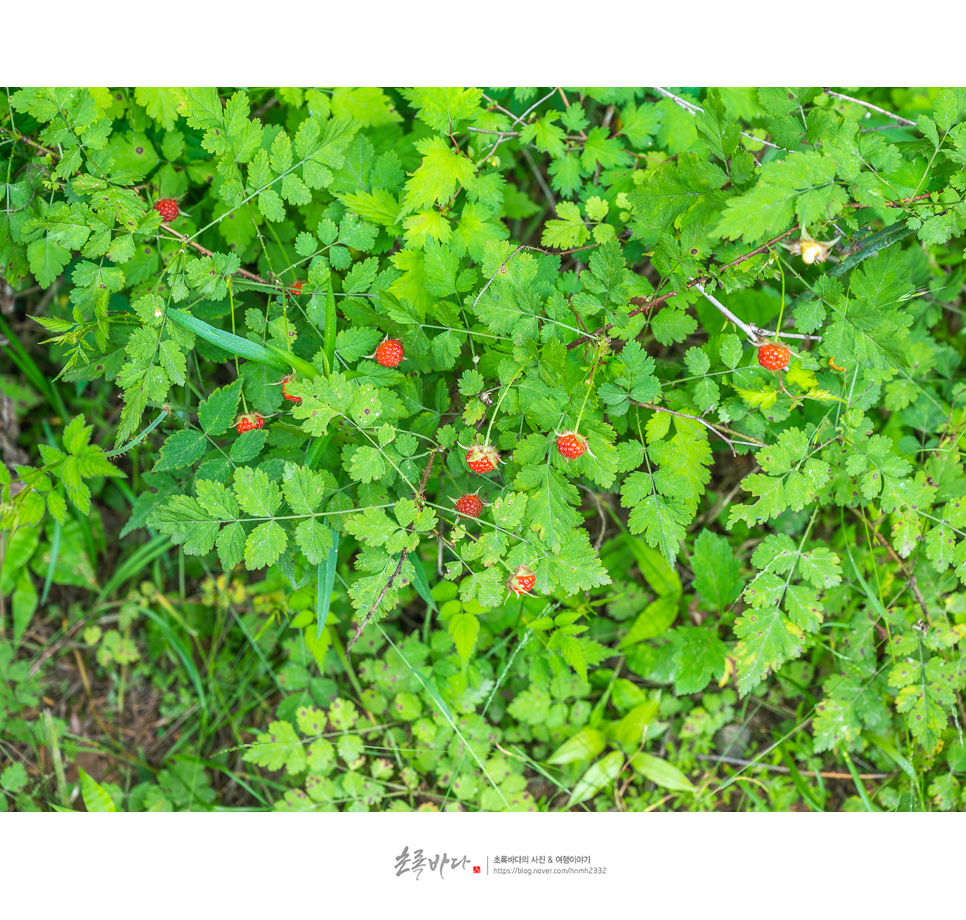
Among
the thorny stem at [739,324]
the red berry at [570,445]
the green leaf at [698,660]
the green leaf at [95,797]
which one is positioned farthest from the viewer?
the green leaf at [95,797]

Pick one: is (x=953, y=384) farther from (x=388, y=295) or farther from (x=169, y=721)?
(x=169, y=721)

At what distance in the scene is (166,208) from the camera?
2.16 m

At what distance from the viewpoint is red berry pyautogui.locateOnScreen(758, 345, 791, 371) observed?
1.91 meters

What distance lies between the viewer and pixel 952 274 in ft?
8.92

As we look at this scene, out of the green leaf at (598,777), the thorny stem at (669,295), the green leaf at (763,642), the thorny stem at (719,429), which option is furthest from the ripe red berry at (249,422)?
the green leaf at (598,777)

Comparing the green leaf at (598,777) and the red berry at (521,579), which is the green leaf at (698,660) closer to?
the green leaf at (598,777)

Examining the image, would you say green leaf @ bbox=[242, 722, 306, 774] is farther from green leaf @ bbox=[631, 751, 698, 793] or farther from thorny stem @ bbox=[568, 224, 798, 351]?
thorny stem @ bbox=[568, 224, 798, 351]

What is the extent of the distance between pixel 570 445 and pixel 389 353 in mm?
674

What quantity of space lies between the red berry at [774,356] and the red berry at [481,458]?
883 mm

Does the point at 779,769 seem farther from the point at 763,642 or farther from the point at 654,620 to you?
the point at 763,642

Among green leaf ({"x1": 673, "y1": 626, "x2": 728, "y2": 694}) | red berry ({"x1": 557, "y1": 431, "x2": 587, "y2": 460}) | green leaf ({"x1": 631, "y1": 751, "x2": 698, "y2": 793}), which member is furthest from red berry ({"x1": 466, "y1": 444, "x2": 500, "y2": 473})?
green leaf ({"x1": 631, "y1": 751, "x2": 698, "y2": 793})

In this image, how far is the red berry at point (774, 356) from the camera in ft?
6.28
